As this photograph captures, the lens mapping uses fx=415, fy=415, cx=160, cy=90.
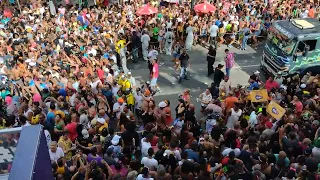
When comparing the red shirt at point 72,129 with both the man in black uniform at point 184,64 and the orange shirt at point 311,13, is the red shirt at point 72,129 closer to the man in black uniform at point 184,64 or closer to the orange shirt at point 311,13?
the man in black uniform at point 184,64

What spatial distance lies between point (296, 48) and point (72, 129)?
8.57 m

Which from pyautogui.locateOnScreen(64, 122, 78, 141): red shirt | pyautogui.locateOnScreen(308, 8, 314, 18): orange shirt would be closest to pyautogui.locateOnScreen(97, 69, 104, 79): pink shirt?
pyautogui.locateOnScreen(64, 122, 78, 141): red shirt

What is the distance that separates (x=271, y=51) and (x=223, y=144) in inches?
260

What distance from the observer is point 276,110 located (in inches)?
428

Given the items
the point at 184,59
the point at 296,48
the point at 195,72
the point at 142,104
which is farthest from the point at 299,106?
the point at 195,72

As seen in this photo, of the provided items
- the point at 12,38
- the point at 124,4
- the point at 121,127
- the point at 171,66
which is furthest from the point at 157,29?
the point at 121,127

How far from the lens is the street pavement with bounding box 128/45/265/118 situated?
15.5 metres

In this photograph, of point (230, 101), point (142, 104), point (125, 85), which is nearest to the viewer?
point (230, 101)

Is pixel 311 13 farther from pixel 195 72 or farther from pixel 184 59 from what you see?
pixel 184 59

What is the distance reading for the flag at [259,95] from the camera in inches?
469

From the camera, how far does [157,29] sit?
17812 mm

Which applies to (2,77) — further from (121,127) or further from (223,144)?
(223,144)

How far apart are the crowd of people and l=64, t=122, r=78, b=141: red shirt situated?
0.08ft

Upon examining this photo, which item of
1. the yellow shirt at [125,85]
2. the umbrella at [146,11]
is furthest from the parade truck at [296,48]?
the yellow shirt at [125,85]
